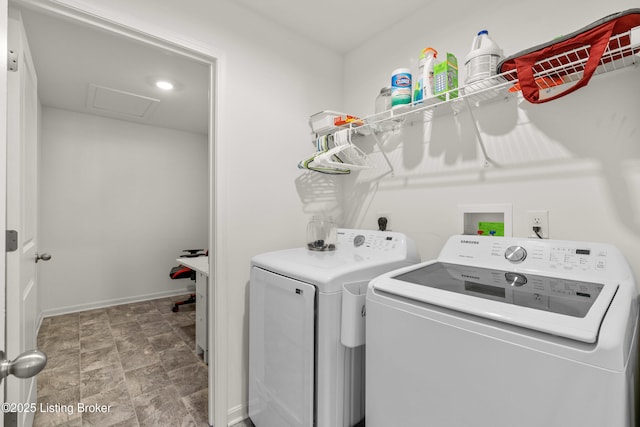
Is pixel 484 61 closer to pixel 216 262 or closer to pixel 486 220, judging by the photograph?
pixel 486 220

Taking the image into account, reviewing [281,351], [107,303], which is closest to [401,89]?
[281,351]

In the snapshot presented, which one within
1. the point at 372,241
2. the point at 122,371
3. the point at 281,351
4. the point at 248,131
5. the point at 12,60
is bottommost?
the point at 122,371

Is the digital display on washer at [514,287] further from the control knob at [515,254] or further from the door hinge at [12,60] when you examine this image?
the door hinge at [12,60]

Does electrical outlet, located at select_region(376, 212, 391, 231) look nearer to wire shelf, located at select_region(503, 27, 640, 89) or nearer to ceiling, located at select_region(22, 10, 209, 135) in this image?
wire shelf, located at select_region(503, 27, 640, 89)

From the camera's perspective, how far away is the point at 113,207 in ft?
12.4

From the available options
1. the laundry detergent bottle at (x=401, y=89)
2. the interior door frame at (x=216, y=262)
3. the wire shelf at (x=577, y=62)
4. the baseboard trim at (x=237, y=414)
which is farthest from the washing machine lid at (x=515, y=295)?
the baseboard trim at (x=237, y=414)

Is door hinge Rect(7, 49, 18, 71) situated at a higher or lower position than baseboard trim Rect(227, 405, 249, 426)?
higher

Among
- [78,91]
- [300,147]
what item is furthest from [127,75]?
[300,147]

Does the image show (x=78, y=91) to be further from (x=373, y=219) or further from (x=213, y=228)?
(x=373, y=219)

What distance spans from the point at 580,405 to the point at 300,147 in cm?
179


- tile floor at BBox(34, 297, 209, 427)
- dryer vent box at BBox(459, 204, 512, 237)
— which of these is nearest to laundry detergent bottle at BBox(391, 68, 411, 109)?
dryer vent box at BBox(459, 204, 512, 237)

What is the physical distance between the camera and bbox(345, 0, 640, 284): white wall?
1123mm

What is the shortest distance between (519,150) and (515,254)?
0.51 meters

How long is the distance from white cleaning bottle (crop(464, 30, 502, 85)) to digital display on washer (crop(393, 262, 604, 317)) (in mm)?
826
